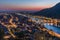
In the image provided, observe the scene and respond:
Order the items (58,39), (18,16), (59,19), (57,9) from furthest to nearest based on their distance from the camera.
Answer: (18,16), (57,9), (59,19), (58,39)

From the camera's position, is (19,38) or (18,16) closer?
(19,38)

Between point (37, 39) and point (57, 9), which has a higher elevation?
point (57, 9)

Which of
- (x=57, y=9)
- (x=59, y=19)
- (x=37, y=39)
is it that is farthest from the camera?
(x=57, y=9)

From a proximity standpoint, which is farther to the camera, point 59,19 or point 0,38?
point 59,19

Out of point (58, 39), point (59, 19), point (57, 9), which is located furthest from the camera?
point (57, 9)

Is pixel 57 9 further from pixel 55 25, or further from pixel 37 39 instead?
pixel 37 39

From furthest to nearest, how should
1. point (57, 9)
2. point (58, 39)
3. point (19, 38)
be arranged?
1. point (57, 9)
2. point (58, 39)
3. point (19, 38)

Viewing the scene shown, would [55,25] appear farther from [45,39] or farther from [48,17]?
[45,39]

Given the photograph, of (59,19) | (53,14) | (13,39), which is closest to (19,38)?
(13,39)

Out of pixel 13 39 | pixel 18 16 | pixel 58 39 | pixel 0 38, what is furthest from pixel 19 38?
pixel 18 16
